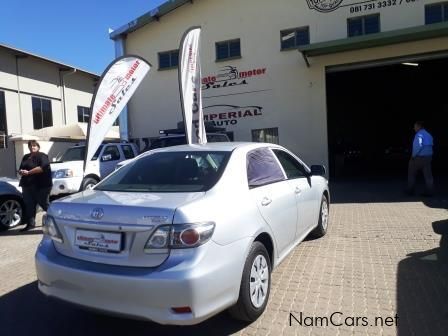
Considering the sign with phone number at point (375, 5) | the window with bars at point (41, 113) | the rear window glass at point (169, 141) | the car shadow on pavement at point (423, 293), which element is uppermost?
the sign with phone number at point (375, 5)

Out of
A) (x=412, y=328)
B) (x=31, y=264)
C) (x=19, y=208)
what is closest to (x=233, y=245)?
(x=412, y=328)

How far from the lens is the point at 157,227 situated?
317cm

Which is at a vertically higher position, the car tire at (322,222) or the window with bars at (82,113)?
the window with bars at (82,113)

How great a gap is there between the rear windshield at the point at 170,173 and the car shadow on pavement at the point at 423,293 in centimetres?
210

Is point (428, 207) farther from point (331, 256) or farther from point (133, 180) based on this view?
point (133, 180)

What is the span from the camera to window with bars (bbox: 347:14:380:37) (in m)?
14.9

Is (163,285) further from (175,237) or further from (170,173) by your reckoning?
(170,173)

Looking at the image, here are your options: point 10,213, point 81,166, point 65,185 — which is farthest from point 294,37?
point 10,213

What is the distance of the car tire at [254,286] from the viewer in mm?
3612

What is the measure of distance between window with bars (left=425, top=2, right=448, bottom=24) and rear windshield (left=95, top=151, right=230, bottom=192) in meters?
12.9

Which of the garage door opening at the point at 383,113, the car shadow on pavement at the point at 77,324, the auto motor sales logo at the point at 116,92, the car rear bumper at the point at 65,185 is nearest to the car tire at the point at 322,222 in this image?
the car shadow on pavement at the point at 77,324

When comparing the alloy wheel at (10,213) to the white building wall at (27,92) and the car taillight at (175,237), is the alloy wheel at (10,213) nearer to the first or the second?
the car taillight at (175,237)

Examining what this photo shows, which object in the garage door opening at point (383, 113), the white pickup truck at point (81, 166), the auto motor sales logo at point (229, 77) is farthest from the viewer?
the garage door opening at point (383, 113)

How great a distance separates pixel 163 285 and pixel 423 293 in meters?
2.81
